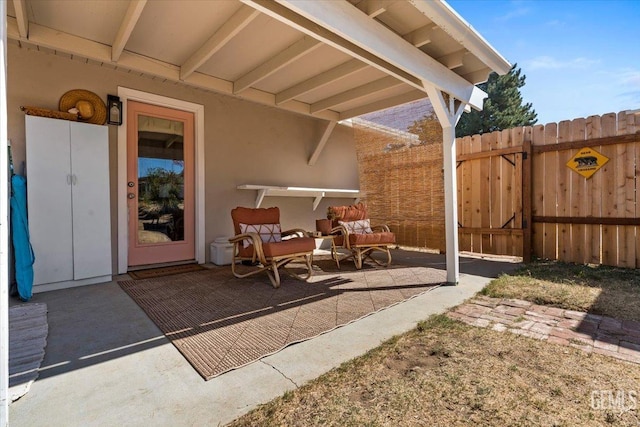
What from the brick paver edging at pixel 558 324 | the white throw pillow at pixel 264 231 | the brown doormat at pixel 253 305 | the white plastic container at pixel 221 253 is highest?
the white throw pillow at pixel 264 231

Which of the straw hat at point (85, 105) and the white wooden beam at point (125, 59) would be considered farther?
the straw hat at point (85, 105)

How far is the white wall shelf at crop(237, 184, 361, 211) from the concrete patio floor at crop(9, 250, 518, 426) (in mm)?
2565

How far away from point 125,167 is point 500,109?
17.3 metres

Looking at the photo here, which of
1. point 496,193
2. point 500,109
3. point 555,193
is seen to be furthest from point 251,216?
point 500,109

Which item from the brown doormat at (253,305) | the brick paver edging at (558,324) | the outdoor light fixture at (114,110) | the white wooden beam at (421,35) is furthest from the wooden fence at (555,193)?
the outdoor light fixture at (114,110)

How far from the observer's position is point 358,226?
4770 millimetres

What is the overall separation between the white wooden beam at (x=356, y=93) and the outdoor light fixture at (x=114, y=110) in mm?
2986

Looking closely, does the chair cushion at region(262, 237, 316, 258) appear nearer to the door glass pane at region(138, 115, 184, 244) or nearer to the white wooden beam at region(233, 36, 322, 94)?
the door glass pane at region(138, 115, 184, 244)

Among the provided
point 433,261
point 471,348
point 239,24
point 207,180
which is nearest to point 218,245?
point 207,180

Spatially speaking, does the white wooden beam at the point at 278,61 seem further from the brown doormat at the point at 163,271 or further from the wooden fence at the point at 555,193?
the wooden fence at the point at 555,193

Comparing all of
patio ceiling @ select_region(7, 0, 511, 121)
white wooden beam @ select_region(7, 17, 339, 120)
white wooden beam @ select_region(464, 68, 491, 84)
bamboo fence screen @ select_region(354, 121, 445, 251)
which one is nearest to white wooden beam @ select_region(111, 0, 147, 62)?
patio ceiling @ select_region(7, 0, 511, 121)

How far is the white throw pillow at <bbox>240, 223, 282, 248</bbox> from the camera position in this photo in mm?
3952

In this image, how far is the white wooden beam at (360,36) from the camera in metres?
2.19

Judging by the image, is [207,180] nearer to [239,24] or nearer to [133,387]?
[239,24]
